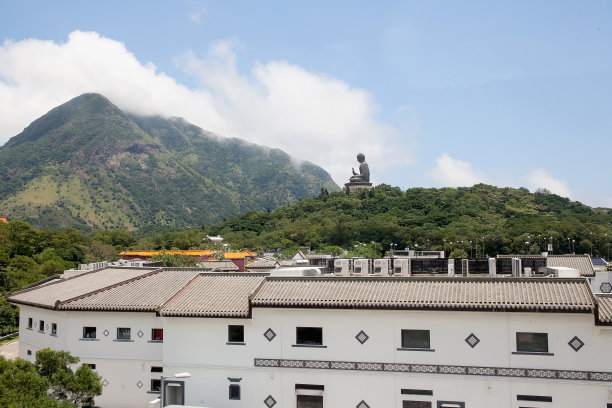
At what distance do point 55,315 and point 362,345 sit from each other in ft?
45.3

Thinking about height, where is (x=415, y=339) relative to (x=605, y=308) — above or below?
below

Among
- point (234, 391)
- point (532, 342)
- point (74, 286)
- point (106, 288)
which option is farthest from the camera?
point (74, 286)

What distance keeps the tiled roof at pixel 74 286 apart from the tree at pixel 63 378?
4523mm

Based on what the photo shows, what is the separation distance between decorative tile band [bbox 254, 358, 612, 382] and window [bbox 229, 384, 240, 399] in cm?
107

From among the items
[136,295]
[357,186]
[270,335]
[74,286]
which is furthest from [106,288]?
[357,186]

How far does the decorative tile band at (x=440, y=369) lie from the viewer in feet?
52.9

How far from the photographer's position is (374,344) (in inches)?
707

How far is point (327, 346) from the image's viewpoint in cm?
1831

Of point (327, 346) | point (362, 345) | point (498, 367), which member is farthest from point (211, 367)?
point (498, 367)

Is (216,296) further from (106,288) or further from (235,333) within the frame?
(106,288)

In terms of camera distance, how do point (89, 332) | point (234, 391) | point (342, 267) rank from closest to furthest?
point (234, 391) < point (89, 332) < point (342, 267)

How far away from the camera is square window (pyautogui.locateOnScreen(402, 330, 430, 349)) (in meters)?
17.6

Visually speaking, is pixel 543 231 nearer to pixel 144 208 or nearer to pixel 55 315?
pixel 55 315

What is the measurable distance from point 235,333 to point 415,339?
6360 mm
